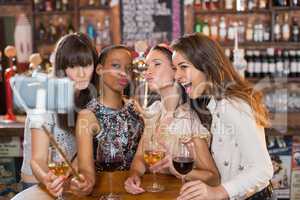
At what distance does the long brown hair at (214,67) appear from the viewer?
68.3 inches

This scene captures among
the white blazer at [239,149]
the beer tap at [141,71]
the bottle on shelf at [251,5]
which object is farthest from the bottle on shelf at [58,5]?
the white blazer at [239,149]

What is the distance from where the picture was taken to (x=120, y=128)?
199 cm

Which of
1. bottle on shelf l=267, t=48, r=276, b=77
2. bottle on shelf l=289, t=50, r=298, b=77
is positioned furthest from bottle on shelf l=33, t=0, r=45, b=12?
bottle on shelf l=289, t=50, r=298, b=77

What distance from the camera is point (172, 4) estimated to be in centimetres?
459

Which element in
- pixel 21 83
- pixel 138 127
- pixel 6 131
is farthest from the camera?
pixel 21 83

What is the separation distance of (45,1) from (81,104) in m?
2.78

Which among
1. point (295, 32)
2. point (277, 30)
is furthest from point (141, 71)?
point (295, 32)

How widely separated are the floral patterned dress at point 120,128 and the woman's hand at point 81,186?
28 cm

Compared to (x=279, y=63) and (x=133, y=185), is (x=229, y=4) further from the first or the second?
(x=133, y=185)

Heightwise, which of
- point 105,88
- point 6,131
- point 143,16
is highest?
point 143,16

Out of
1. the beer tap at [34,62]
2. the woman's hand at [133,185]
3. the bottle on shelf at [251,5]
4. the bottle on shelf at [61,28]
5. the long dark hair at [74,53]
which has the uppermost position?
the bottle on shelf at [251,5]

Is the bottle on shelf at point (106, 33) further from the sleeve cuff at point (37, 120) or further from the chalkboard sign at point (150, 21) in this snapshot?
the sleeve cuff at point (37, 120)

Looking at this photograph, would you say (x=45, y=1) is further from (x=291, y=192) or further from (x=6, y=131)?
(x=291, y=192)

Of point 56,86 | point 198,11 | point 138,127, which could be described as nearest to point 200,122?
point 138,127
